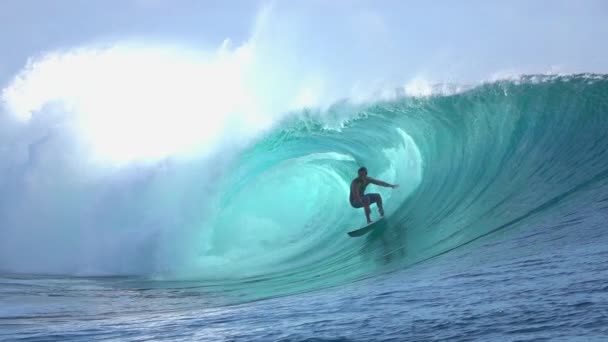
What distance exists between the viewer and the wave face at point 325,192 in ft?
29.6

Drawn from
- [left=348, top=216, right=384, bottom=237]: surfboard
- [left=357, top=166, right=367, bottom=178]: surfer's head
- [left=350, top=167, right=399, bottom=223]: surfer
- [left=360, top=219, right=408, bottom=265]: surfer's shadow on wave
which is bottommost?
[left=360, top=219, right=408, bottom=265]: surfer's shadow on wave

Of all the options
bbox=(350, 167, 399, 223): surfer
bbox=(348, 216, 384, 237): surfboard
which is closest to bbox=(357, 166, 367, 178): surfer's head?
bbox=(350, 167, 399, 223): surfer

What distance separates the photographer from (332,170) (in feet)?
47.6

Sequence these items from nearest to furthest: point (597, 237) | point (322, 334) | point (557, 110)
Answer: point (322, 334) < point (597, 237) < point (557, 110)

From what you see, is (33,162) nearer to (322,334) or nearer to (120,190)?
(120,190)

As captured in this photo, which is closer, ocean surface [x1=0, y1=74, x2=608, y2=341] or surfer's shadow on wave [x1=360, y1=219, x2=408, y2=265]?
ocean surface [x1=0, y1=74, x2=608, y2=341]

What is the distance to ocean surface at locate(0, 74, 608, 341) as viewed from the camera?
15.0 ft

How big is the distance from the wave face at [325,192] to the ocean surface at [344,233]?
0.13 feet

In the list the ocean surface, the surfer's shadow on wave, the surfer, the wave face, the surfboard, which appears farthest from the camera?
the surfer

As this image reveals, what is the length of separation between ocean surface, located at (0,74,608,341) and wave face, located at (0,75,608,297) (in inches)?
1.6

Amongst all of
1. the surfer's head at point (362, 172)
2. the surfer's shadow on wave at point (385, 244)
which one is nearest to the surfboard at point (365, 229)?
the surfer's shadow on wave at point (385, 244)

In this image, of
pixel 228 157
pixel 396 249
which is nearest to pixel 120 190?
pixel 228 157

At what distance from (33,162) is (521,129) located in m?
9.98

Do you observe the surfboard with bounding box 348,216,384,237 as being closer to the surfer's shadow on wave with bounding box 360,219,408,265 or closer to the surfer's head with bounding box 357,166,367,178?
the surfer's shadow on wave with bounding box 360,219,408,265
